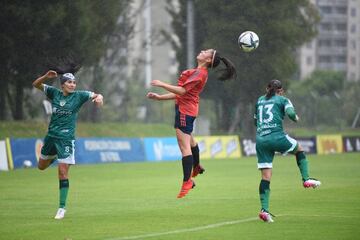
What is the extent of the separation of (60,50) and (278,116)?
84.0 feet

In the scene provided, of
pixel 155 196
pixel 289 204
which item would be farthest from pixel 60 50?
pixel 289 204

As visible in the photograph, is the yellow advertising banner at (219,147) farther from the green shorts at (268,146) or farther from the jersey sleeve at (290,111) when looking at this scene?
the jersey sleeve at (290,111)

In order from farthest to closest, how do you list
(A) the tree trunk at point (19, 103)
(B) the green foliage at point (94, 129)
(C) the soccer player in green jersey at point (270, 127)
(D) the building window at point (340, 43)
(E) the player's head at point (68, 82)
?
(D) the building window at point (340, 43), (A) the tree trunk at point (19, 103), (B) the green foliage at point (94, 129), (E) the player's head at point (68, 82), (C) the soccer player in green jersey at point (270, 127)

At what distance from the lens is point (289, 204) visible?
61.5 feet

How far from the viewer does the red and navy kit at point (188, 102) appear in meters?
16.7

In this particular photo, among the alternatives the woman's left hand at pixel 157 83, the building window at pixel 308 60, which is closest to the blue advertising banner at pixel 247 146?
the woman's left hand at pixel 157 83

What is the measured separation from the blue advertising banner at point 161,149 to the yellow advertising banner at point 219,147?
1.23 m

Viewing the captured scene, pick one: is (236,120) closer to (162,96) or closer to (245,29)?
(245,29)

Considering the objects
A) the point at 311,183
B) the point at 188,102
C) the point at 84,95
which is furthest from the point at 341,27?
the point at 84,95

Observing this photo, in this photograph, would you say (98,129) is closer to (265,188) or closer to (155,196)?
(155,196)

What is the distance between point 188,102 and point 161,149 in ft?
85.8

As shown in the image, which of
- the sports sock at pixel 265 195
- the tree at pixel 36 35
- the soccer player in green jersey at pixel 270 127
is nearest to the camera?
the sports sock at pixel 265 195

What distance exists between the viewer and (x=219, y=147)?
4631cm

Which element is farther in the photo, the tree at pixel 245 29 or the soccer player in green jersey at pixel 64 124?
the tree at pixel 245 29
